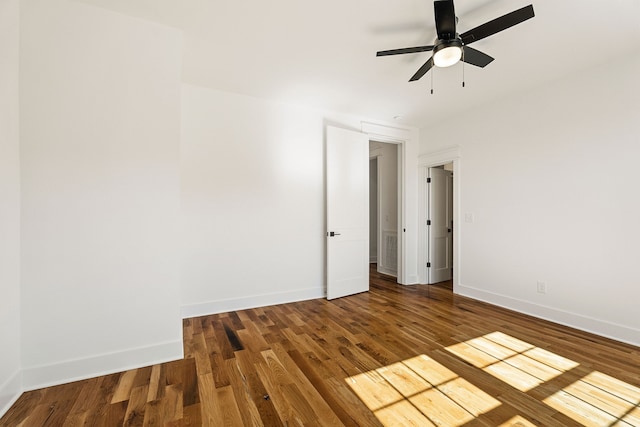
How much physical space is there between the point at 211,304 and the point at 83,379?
138cm

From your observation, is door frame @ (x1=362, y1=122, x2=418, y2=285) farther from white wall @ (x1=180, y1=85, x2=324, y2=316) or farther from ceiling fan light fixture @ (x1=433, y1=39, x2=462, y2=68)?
ceiling fan light fixture @ (x1=433, y1=39, x2=462, y2=68)

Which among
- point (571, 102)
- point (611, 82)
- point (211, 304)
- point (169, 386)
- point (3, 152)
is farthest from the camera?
point (211, 304)

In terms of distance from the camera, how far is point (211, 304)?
3.33 m

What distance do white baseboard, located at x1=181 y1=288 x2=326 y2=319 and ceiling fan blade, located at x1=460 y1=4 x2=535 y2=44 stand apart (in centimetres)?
334

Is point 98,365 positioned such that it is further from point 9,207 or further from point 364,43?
point 364,43

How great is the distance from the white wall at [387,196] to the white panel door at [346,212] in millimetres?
1387

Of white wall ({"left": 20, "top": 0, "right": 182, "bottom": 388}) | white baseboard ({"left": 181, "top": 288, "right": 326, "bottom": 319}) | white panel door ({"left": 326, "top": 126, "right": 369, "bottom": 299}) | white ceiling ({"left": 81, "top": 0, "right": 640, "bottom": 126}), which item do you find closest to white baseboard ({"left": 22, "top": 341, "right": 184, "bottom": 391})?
white wall ({"left": 20, "top": 0, "right": 182, "bottom": 388})

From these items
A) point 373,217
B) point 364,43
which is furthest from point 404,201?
point 364,43

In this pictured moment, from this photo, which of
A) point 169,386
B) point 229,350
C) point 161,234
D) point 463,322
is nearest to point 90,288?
point 161,234

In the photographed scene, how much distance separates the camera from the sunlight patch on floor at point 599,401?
1612 mm

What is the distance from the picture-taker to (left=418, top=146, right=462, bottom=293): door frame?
4211 millimetres

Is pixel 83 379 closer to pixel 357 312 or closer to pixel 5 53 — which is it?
pixel 5 53

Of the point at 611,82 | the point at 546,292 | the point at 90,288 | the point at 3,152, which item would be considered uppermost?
the point at 611,82

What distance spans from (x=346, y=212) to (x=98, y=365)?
3.14 m
